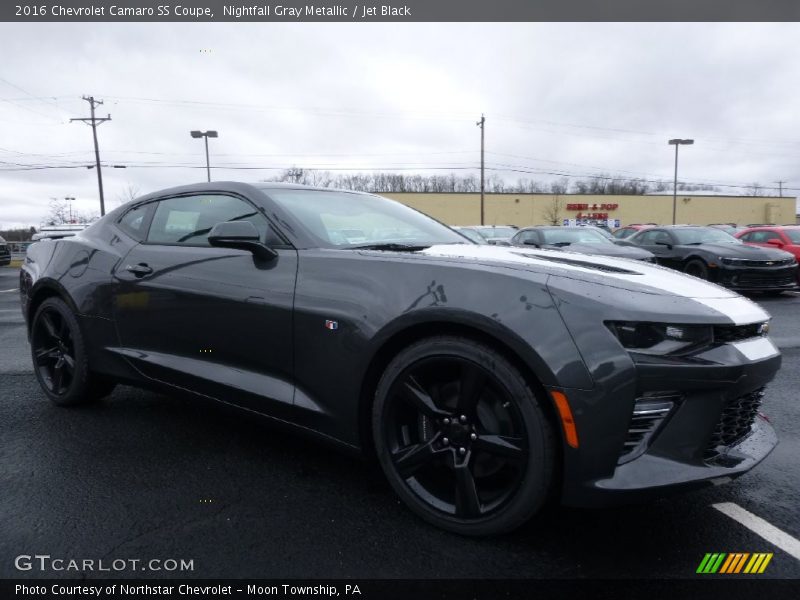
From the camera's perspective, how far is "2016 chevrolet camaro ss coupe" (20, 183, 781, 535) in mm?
1807

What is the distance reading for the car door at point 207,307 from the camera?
8.21 feet

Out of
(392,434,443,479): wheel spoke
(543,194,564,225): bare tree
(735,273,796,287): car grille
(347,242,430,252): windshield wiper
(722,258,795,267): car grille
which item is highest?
(543,194,564,225): bare tree

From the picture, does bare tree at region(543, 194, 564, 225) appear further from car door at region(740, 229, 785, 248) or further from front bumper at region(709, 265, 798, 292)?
front bumper at region(709, 265, 798, 292)

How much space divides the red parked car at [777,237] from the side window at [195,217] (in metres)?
11.8

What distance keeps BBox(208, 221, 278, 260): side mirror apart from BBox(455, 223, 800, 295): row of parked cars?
21.3 feet

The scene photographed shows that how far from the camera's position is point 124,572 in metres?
1.91

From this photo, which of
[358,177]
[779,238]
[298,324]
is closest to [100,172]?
[358,177]

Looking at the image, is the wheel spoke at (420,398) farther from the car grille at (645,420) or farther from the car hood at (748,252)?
the car hood at (748,252)

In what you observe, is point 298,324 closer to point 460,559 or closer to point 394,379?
point 394,379

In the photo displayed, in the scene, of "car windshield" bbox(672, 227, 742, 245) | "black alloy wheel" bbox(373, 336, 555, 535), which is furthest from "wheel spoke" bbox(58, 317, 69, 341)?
"car windshield" bbox(672, 227, 742, 245)

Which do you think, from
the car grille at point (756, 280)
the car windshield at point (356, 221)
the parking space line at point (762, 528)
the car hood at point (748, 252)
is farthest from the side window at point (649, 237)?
the parking space line at point (762, 528)

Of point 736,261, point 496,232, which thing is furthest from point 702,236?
point 496,232

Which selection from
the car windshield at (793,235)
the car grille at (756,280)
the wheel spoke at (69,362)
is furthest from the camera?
the car windshield at (793,235)

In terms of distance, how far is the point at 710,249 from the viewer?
34.2 ft
